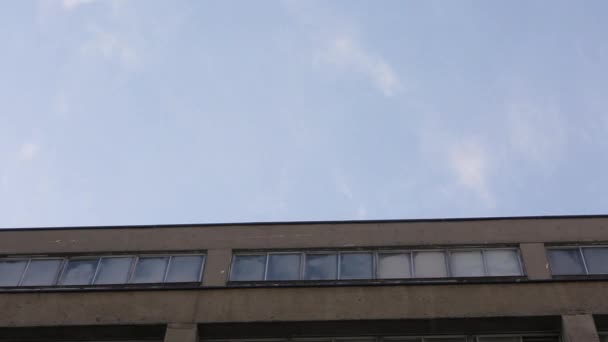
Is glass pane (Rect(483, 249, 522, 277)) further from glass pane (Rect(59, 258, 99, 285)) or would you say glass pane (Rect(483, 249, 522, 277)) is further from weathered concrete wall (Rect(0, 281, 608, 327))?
glass pane (Rect(59, 258, 99, 285))

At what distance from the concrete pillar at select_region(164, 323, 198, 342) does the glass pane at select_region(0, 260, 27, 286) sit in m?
5.39

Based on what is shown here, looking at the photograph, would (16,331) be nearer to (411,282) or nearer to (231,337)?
(231,337)

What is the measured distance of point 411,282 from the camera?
70.1 ft

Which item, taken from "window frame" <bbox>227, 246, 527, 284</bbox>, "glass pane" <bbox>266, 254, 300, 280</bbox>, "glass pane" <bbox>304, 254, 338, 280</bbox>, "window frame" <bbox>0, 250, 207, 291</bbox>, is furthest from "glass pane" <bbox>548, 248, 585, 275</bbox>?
Answer: "window frame" <bbox>0, 250, 207, 291</bbox>

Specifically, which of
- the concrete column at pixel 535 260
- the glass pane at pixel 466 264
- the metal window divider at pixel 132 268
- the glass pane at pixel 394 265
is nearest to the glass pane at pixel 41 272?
the metal window divider at pixel 132 268

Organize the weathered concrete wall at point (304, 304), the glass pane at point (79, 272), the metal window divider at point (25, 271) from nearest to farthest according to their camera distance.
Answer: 1. the weathered concrete wall at point (304, 304)
2. the glass pane at point (79, 272)
3. the metal window divider at point (25, 271)

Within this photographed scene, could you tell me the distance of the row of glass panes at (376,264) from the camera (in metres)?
22.0

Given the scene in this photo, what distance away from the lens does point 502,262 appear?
22.0 metres

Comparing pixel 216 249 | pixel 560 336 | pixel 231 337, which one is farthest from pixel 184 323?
pixel 560 336

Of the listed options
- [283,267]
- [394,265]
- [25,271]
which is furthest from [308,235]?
[25,271]

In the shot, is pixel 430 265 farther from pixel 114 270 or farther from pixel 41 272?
pixel 41 272

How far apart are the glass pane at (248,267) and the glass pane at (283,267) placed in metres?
0.23

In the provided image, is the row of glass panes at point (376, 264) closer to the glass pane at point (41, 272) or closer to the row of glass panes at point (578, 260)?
the row of glass panes at point (578, 260)

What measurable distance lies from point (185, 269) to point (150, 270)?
1041mm
